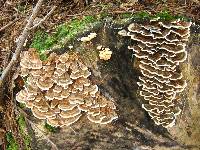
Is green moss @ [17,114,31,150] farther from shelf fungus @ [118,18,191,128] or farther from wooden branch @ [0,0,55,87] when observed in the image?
shelf fungus @ [118,18,191,128]

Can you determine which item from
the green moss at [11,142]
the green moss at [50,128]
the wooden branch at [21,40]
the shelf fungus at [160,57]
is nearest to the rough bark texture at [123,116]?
the green moss at [50,128]

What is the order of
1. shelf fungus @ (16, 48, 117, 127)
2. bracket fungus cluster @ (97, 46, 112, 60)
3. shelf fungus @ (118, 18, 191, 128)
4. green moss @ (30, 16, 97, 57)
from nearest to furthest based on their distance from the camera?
shelf fungus @ (118, 18, 191, 128), shelf fungus @ (16, 48, 117, 127), bracket fungus cluster @ (97, 46, 112, 60), green moss @ (30, 16, 97, 57)

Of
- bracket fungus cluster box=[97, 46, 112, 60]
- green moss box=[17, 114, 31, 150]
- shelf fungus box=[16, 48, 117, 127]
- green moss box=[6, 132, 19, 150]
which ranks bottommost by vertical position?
green moss box=[6, 132, 19, 150]

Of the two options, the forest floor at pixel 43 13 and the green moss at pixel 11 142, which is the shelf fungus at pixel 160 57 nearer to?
the forest floor at pixel 43 13

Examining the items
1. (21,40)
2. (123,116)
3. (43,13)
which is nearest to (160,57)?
(123,116)

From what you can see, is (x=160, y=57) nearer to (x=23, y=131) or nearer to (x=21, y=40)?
(x=21, y=40)

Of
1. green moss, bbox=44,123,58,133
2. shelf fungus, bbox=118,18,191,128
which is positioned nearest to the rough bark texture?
green moss, bbox=44,123,58,133
